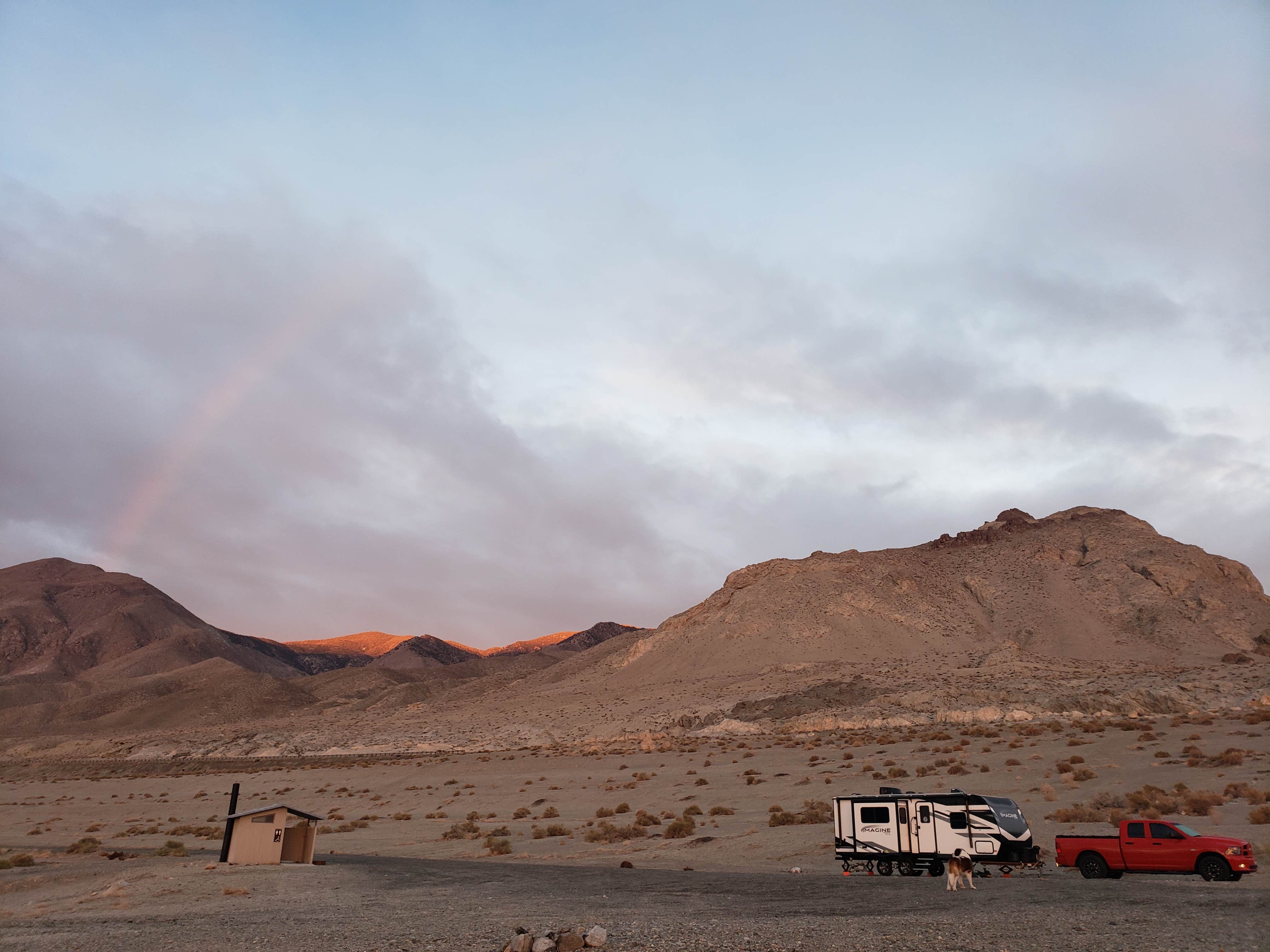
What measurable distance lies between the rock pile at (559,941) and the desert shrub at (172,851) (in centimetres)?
2582

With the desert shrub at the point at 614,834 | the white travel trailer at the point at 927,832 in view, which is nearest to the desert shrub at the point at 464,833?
the desert shrub at the point at 614,834

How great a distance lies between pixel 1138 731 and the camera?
139 feet

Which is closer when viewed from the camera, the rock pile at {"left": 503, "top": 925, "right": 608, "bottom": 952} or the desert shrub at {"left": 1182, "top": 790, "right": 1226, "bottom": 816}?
the rock pile at {"left": 503, "top": 925, "right": 608, "bottom": 952}

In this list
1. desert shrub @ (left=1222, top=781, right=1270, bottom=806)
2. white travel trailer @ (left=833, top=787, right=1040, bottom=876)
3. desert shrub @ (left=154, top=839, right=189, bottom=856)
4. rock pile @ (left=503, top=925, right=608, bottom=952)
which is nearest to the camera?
rock pile @ (left=503, top=925, right=608, bottom=952)

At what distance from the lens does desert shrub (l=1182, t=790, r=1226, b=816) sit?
2317cm

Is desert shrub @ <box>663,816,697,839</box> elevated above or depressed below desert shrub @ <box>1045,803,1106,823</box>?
below

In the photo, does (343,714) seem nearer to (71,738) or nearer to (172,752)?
(172,752)

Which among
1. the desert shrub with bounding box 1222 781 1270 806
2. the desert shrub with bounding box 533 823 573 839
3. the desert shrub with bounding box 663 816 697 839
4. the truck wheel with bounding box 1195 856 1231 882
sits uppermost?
the desert shrub with bounding box 1222 781 1270 806

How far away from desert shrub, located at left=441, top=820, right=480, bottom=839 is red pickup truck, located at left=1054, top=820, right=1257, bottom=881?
24.4 meters

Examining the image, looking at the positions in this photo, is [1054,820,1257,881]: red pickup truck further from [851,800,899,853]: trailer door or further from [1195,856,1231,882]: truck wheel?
[851,800,899,853]: trailer door

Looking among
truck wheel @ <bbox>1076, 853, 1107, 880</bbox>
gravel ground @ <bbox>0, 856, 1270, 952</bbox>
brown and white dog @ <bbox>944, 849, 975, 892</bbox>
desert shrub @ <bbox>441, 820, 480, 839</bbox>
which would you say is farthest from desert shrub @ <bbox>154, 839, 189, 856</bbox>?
truck wheel @ <bbox>1076, 853, 1107, 880</bbox>

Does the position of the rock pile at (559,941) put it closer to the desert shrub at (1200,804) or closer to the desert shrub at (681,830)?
the desert shrub at (681,830)

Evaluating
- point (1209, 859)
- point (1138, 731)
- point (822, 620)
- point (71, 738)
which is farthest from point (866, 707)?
point (71, 738)

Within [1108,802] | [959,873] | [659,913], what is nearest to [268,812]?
[659,913]
